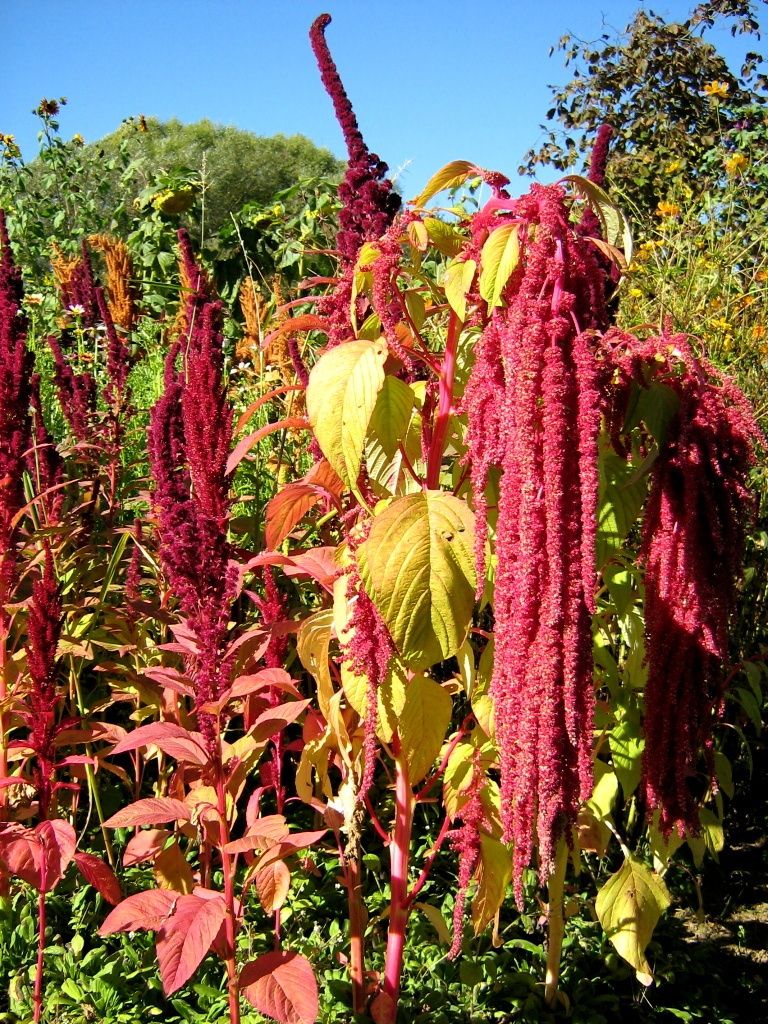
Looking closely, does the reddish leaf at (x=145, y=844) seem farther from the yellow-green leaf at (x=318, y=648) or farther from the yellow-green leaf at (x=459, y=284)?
the yellow-green leaf at (x=459, y=284)

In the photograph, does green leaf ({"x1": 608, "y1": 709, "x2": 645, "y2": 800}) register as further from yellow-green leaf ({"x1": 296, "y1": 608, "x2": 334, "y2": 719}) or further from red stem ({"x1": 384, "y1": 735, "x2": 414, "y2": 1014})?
yellow-green leaf ({"x1": 296, "y1": 608, "x2": 334, "y2": 719})

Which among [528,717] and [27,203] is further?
[27,203]

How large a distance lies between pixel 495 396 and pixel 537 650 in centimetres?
32

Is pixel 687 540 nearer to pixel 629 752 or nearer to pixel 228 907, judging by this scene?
pixel 629 752

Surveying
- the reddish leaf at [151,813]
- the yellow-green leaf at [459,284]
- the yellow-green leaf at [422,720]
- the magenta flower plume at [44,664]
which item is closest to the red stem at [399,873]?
the yellow-green leaf at [422,720]

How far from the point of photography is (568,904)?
6.48ft

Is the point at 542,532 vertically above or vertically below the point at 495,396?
below

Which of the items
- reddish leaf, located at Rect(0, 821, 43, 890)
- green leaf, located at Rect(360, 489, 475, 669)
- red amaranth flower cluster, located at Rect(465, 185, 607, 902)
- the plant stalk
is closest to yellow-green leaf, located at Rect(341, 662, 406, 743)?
green leaf, located at Rect(360, 489, 475, 669)

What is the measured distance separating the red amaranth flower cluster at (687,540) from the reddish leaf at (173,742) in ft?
2.34

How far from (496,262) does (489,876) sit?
1.02 metres

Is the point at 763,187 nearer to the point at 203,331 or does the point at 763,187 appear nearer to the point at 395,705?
the point at 203,331

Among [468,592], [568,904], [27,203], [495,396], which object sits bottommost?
[568,904]

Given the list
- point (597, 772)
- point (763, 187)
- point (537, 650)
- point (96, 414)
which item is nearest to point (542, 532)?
point (537, 650)

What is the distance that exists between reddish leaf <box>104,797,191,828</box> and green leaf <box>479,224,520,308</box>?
3.19 ft
